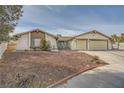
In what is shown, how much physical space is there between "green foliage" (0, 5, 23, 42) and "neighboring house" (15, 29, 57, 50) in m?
3.19

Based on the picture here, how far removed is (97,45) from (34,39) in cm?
550

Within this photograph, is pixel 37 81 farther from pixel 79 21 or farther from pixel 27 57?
pixel 79 21

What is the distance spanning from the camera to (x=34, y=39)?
11875 mm

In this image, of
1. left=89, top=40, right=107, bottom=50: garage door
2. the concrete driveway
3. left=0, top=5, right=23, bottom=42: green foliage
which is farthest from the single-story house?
the concrete driveway

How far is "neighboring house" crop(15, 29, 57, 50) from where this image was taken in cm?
1099

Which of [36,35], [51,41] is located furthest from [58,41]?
[36,35]

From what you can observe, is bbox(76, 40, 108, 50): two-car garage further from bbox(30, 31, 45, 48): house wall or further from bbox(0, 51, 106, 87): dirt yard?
bbox(30, 31, 45, 48): house wall

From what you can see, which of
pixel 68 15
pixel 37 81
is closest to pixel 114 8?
pixel 68 15

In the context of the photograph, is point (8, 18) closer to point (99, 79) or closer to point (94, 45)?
point (99, 79)

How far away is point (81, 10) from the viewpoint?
8.92 metres

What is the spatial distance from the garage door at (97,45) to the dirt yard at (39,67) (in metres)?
3.47

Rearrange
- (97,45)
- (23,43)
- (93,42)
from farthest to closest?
1. (93,42)
2. (97,45)
3. (23,43)

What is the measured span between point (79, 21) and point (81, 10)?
3.17 ft

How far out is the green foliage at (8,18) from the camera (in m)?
7.32
